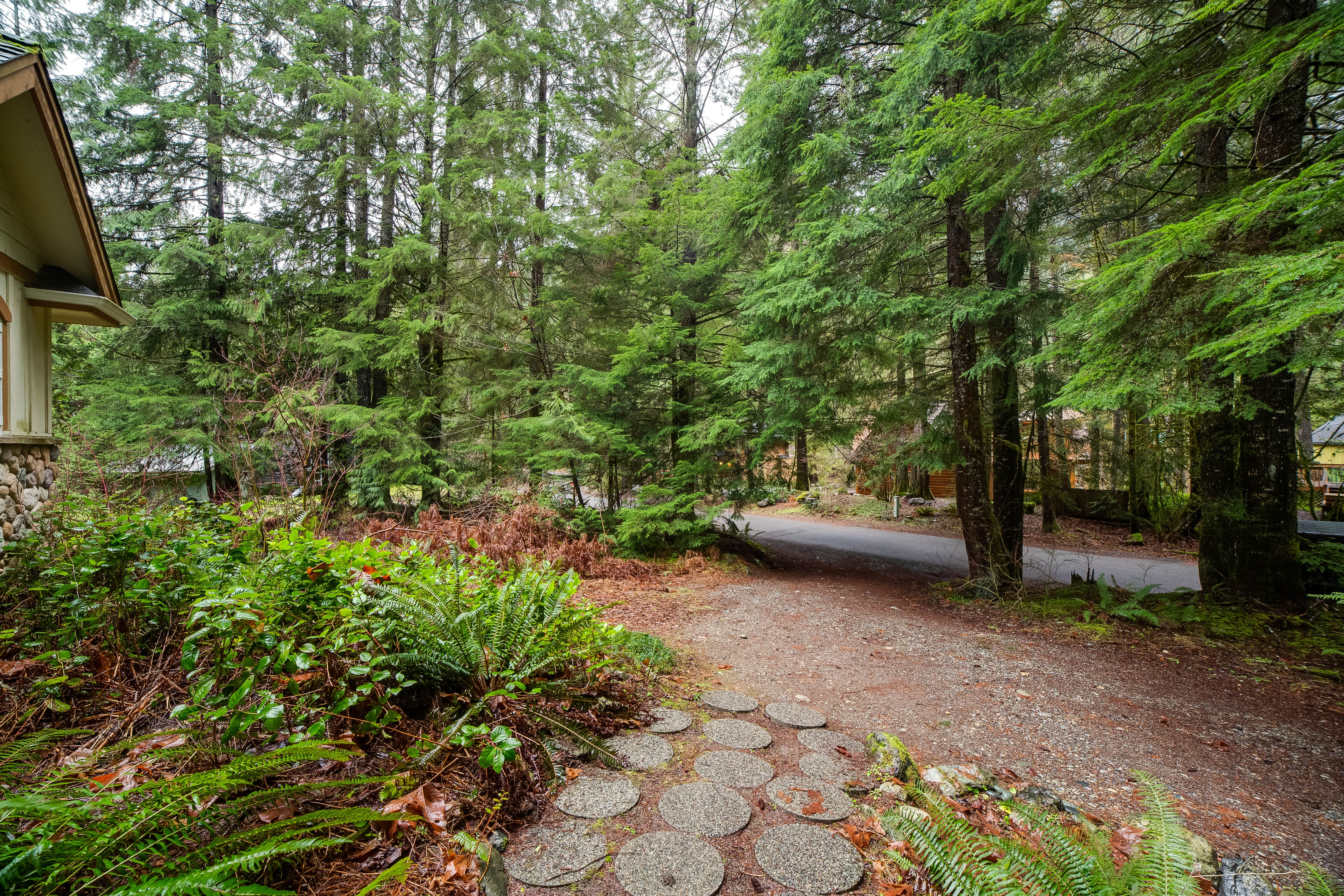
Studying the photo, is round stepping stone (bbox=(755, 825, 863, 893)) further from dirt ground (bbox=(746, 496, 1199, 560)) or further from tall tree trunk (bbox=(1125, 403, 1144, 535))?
tall tree trunk (bbox=(1125, 403, 1144, 535))

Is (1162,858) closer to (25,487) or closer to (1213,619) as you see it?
(1213,619)

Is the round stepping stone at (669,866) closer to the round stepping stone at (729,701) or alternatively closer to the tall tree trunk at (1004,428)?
the round stepping stone at (729,701)

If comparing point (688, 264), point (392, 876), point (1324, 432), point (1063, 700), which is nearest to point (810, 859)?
point (392, 876)

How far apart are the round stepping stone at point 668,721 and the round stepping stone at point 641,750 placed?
0.08 meters

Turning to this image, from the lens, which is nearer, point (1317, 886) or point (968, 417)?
point (1317, 886)

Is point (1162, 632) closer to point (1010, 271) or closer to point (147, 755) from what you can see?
point (1010, 271)

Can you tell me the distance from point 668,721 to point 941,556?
306 inches

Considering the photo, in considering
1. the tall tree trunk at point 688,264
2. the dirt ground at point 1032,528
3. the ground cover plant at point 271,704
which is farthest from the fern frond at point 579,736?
the dirt ground at point 1032,528

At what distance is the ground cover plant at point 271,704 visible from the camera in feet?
4.85

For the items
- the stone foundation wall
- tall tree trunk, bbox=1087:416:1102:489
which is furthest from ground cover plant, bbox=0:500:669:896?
tall tree trunk, bbox=1087:416:1102:489

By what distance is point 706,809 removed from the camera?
2.26 m

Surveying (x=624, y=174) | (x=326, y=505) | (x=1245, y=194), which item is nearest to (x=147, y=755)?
(x=326, y=505)

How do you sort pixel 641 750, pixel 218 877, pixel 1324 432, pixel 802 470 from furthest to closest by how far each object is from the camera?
pixel 802 470, pixel 1324 432, pixel 641 750, pixel 218 877

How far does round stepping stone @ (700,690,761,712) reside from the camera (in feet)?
11.0
